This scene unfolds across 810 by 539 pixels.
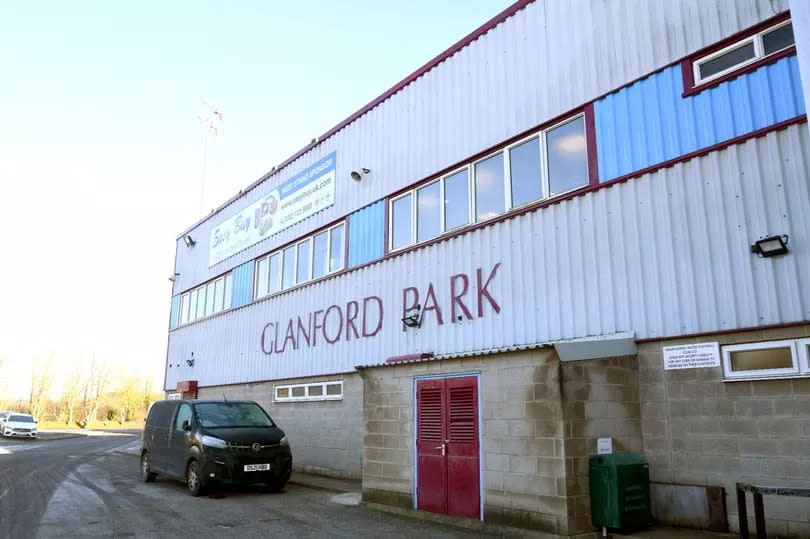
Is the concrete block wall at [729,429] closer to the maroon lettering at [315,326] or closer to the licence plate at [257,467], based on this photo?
the licence plate at [257,467]

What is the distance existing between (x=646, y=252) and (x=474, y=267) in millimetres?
3441

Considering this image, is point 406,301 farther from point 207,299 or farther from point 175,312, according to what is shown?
point 175,312

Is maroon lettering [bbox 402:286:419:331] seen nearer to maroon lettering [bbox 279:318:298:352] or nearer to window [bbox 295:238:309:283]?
window [bbox 295:238:309:283]

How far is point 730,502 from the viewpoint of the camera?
7.26 m

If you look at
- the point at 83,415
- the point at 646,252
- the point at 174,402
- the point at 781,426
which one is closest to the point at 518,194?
the point at 646,252

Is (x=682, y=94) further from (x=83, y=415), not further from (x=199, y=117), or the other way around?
(x=83, y=415)

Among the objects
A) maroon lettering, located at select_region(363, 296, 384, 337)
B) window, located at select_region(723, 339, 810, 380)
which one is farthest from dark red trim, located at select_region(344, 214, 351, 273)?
window, located at select_region(723, 339, 810, 380)

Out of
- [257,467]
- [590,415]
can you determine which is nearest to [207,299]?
[257,467]

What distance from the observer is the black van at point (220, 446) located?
36.7ft

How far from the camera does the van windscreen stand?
39.3 ft

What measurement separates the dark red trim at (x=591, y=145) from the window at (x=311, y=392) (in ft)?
26.0

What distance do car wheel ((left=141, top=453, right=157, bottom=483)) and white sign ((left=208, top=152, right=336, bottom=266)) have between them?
7.26m

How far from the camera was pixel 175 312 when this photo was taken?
25516mm

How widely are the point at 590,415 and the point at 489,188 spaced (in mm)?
5080
